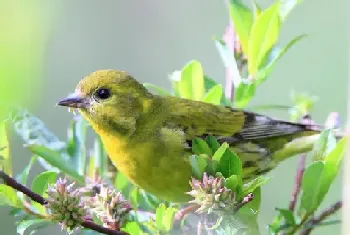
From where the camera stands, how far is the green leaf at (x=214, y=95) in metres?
1.98

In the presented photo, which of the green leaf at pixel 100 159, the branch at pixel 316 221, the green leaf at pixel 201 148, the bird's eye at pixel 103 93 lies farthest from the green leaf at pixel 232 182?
the bird's eye at pixel 103 93

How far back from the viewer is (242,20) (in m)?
2.07

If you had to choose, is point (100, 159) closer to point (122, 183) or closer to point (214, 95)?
point (122, 183)

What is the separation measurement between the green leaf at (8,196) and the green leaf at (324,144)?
2.61ft

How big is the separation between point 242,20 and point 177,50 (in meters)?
3.00

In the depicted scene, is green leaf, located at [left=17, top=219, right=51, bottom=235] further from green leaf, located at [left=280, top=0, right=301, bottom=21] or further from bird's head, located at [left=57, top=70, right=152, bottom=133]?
green leaf, located at [left=280, top=0, right=301, bottom=21]

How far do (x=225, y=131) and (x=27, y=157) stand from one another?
6.64 ft

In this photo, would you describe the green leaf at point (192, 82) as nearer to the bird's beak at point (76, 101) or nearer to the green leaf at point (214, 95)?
the green leaf at point (214, 95)

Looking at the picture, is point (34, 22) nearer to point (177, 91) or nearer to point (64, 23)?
point (177, 91)

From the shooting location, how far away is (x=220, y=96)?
2010mm

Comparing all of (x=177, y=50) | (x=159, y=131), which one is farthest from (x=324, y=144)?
(x=177, y=50)

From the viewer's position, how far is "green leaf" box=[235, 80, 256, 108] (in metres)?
1.96

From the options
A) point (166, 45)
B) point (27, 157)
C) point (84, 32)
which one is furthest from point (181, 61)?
point (27, 157)

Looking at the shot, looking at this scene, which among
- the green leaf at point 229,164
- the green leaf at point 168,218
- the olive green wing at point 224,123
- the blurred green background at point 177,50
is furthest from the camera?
the blurred green background at point 177,50
